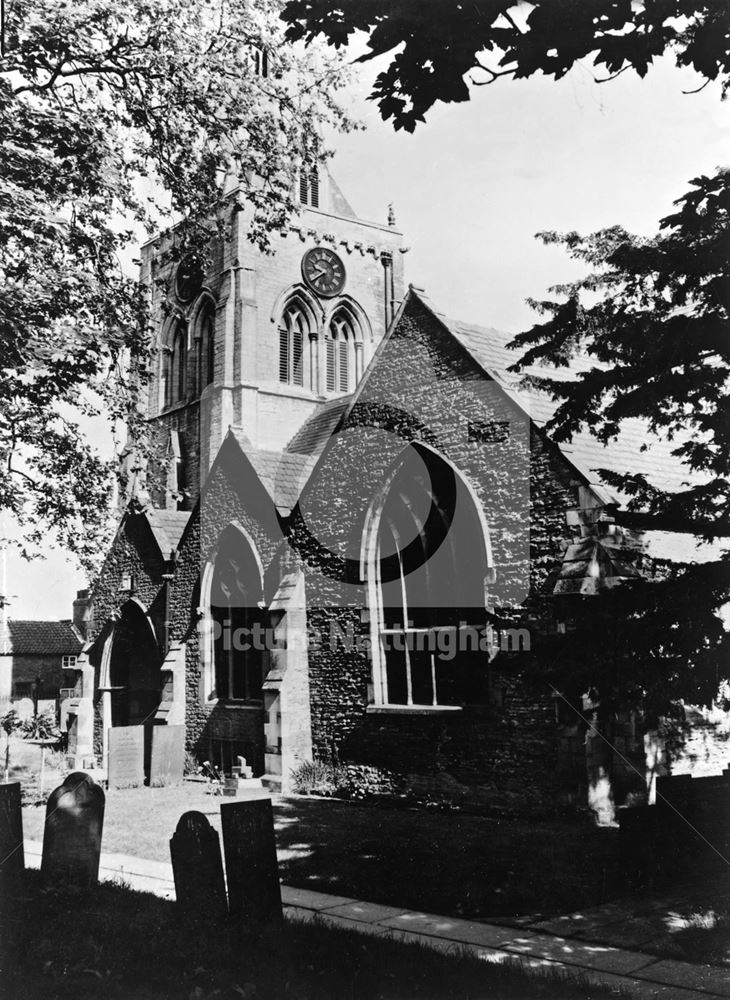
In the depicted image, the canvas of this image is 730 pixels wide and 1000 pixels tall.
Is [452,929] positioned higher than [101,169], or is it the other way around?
[101,169]

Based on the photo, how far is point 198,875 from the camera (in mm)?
7023

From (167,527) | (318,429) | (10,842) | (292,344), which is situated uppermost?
(292,344)

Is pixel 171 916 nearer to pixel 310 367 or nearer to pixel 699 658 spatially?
pixel 699 658

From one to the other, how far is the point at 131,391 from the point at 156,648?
37.3ft

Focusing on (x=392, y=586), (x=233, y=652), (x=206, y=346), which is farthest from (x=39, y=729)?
(x=392, y=586)

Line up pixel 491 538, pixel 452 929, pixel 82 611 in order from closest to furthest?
pixel 452 929 < pixel 491 538 < pixel 82 611

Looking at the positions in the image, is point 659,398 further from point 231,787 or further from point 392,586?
point 231,787

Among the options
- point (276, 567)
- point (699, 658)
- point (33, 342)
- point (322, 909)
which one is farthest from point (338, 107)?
point (322, 909)

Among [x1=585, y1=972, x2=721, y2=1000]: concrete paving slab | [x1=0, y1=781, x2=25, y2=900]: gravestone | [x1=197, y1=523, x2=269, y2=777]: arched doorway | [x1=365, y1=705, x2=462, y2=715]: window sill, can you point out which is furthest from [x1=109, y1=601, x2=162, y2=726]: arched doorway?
[x1=585, y1=972, x2=721, y2=1000]: concrete paving slab

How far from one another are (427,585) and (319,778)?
4223 mm

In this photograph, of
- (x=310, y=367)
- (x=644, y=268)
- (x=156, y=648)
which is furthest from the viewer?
(x=310, y=367)

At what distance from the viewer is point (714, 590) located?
7.21 m

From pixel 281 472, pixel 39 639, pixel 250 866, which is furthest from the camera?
pixel 39 639

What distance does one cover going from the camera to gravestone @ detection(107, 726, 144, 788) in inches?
681
